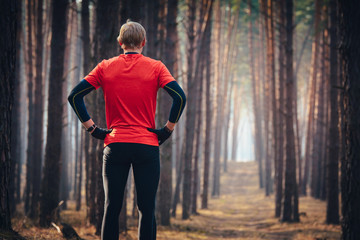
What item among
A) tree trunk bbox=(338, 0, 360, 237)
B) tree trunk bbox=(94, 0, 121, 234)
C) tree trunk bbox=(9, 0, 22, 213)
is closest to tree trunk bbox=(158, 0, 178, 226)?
tree trunk bbox=(94, 0, 121, 234)

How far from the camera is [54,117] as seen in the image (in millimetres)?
7977

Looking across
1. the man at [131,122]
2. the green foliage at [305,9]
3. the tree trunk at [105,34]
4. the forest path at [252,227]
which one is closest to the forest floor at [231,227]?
the forest path at [252,227]

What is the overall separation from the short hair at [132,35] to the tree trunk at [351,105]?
119 inches

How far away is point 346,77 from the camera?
4.77m

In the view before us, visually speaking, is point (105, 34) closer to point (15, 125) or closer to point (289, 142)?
point (15, 125)

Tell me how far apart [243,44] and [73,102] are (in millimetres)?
32572

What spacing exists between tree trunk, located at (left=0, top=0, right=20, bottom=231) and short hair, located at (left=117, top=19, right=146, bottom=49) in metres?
1.74

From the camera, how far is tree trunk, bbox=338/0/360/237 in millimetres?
4641

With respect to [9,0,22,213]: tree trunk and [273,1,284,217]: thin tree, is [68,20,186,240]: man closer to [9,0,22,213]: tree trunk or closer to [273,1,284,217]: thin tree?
[9,0,22,213]: tree trunk

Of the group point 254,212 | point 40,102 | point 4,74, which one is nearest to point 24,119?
point 40,102

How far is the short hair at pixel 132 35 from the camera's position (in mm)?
3219

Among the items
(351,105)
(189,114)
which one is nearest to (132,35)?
(351,105)

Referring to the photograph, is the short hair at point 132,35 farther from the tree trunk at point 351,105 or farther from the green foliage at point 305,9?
the green foliage at point 305,9

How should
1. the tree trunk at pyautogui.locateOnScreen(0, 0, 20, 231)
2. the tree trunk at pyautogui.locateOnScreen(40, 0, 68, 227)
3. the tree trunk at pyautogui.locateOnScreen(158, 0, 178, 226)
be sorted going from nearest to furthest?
1. the tree trunk at pyautogui.locateOnScreen(0, 0, 20, 231)
2. the tree trunk at pyautogui.locateOnScreen(40, 0, 68, 227)
3. the tree trunk at pyautogui.locateOnScreen(158, 0, 178, 226)
